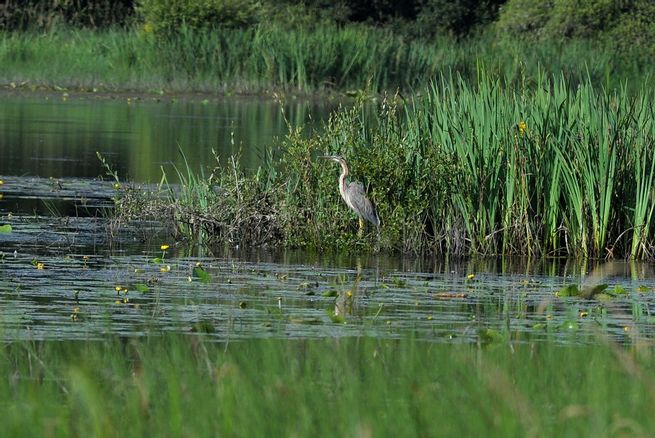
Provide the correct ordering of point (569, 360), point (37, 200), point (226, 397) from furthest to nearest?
point (37, 200), point (569, 360), point (226, 397)

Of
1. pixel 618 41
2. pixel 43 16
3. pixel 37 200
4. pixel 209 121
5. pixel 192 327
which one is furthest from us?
pixel 43 16

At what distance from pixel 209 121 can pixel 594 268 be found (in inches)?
646

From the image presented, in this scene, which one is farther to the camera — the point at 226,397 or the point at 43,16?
the point at 43,16

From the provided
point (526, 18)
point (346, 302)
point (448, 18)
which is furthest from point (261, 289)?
point (448, 18)

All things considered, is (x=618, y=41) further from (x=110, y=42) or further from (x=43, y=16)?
(x=43, y=16)

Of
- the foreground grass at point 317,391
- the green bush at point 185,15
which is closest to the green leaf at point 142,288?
the foreground grass at point 317,391

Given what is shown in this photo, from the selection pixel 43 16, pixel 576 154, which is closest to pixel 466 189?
pixel 576 154

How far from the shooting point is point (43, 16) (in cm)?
4528

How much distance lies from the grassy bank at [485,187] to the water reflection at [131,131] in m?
2.62

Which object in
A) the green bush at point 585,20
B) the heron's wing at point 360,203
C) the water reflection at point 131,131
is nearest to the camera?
the heron's wing at point 360,203

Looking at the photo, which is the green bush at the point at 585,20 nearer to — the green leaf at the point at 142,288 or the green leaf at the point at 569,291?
the green leaf at the point at 569,291

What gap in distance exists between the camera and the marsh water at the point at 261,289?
9039 millimetres

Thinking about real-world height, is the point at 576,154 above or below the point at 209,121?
above

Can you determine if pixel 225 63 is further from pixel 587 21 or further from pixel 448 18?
pixel 448 18
